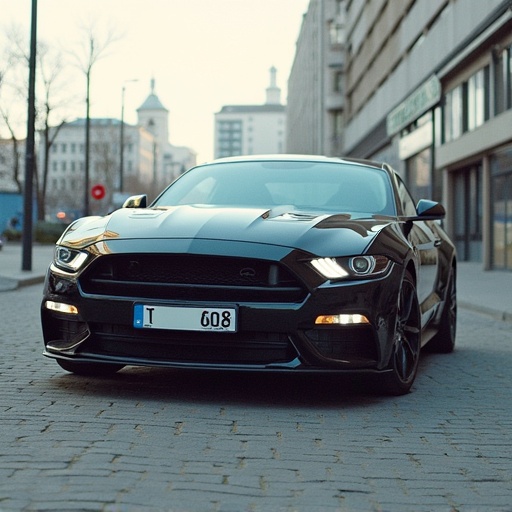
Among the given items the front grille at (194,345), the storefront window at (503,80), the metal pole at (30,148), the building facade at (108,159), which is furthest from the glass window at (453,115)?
the building facade at (108,159)

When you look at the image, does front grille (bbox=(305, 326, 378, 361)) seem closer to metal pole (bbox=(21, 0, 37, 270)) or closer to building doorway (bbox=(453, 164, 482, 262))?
metal pole (bbox=(21, 0, 37, 270))

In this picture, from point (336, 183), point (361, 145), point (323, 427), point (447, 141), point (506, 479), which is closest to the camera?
point (506, 479)

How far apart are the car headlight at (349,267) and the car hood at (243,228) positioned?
41mm

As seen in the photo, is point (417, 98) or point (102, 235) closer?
point (102, 235)

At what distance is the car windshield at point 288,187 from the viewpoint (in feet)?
20.3

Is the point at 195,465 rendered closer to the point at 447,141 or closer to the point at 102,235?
the point at 102,235

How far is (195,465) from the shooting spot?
3.68 m

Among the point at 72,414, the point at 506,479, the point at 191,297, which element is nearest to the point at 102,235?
the point at 191,297

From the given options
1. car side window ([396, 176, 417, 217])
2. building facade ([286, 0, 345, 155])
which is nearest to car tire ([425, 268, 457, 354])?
car side window ([396, 176, 417, 217])

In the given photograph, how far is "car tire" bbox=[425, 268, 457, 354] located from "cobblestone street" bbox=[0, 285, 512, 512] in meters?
1.24

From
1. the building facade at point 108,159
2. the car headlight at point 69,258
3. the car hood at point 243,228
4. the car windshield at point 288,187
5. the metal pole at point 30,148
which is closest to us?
the car hood at point 243,228

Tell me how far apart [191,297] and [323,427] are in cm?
94

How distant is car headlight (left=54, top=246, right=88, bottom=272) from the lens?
519cm

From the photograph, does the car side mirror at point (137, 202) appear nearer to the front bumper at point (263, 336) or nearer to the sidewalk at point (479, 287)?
the front bumper at point (263, 336)
